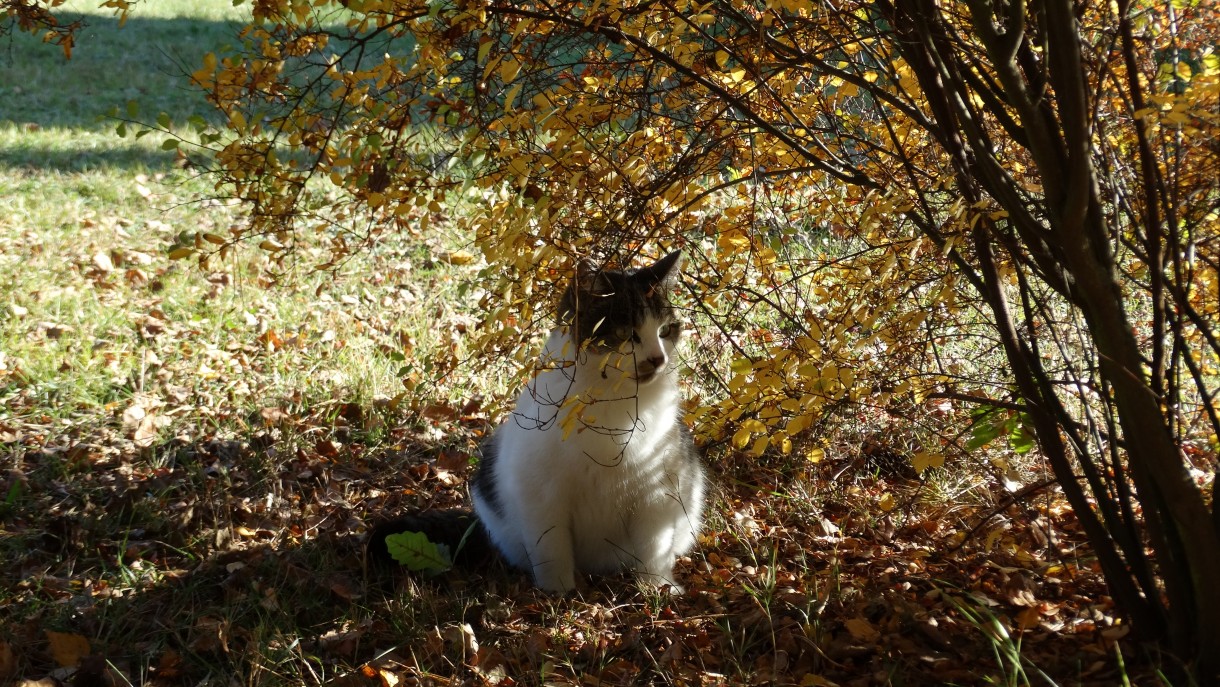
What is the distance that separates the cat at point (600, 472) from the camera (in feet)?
9.90

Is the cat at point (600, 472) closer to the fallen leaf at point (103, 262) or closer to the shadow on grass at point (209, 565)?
the shadow on grass at point (209, 565)

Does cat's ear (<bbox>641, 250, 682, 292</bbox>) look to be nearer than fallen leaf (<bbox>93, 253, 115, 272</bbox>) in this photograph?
Yes

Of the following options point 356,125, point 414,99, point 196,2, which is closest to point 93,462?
point 356,125

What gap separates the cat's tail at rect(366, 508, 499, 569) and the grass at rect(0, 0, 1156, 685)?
0.30 feet

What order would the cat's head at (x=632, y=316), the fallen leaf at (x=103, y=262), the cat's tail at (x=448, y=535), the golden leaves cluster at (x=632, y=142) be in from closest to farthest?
the golden leaves cluster at (x=632, y=142) → the cat's head at (x=632, y=316) → the cat's tail at (x=448, y=535) → the fallen leaf at (x=103, y=262)

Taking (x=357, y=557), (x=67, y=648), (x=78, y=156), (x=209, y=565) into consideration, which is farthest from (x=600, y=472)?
(x=78, y=156)

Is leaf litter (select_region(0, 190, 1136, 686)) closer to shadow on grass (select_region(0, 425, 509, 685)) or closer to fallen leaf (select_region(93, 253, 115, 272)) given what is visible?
shadow on grass (select_region(0, 425, 509, 685))

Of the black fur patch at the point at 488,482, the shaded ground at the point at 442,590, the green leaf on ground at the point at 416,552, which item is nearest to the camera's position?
the shaded ground at the point at 442,590

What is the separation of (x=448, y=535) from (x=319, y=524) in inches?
23.9

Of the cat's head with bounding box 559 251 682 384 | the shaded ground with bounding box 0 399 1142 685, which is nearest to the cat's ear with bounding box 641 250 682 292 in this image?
the cat's head with bounding box 559 251 682 384

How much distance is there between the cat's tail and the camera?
10.6 feet

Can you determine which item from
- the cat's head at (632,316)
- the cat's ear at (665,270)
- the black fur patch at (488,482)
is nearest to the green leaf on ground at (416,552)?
the black fur patch at (488,482)

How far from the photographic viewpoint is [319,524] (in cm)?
365

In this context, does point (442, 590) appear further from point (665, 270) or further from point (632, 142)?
point (632, 142)
